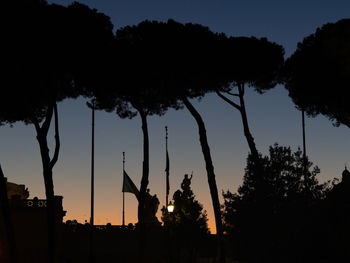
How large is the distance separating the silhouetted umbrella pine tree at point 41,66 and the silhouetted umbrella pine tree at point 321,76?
1120 cm

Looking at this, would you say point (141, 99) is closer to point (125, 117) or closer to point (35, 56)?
point (125, 117)

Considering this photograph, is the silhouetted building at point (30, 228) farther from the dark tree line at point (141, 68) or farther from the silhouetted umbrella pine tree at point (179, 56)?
the silhouetted umbrella pine tree at point (179, 56)

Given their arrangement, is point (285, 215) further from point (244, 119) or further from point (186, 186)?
point (186, 186)

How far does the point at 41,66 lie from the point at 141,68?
5.47 metres

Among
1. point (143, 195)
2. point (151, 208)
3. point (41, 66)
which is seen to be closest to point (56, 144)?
point (41, 66)

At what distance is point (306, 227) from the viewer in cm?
2747

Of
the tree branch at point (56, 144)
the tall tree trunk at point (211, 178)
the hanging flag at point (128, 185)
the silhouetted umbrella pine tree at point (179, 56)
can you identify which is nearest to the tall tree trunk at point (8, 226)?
the tree branch at point (56, 144)

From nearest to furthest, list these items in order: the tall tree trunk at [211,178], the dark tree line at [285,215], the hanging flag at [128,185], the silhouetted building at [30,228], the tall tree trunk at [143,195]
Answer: the dark tree line at [285,215] < the tall tree trunk at [211,178] < the tall tree trunk at [143,195] < the silhouetted building at [30,228] < the hanging flag at [128,185]

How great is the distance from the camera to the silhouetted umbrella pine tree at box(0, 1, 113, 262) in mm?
33562

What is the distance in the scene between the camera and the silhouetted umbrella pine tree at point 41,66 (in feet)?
110

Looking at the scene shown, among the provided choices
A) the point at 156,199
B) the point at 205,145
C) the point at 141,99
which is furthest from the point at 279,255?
the point at 156,199

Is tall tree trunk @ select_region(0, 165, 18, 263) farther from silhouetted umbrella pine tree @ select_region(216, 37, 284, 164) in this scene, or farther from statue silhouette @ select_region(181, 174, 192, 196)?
statue silhouette @ select_region(181, 174, 192, 196)

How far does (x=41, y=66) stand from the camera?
34938 mm

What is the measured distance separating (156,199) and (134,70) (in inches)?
747
